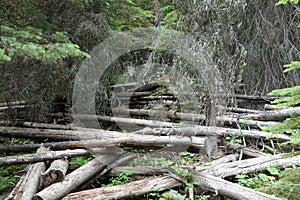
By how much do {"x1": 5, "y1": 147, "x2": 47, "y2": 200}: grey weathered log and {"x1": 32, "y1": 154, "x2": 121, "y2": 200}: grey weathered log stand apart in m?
0.17

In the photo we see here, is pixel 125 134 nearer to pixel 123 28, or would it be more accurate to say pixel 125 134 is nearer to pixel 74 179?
pixel 74 179

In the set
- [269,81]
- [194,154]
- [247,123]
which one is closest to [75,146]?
[194,154]

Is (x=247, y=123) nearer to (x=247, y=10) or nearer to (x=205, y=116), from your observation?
(x=205, y=116)

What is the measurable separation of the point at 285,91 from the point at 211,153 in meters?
3.01

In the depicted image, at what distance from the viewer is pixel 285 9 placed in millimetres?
6852

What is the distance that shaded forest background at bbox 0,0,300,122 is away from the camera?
15.8 feet

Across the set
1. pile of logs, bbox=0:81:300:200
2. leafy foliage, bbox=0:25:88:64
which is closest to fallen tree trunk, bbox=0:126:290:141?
pile of logs, bbox=0:81:300:200

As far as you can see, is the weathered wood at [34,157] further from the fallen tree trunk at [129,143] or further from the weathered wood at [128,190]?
the weathered wood at [128,190]

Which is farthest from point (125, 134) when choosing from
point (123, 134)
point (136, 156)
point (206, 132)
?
point (206, 132)

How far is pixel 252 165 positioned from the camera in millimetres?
3848

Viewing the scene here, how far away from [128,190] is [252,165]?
2010 millimetres

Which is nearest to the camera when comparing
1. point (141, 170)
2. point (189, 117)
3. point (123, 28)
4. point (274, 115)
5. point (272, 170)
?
point (272, 170)

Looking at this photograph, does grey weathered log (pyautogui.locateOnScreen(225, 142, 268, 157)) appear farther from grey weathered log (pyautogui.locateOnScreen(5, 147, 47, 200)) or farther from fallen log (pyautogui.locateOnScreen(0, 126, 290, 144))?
grey weathered log (pyautogui.locateOnScreen(5, 147, 47, 200))

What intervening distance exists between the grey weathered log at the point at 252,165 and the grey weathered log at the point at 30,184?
2.45 metres
